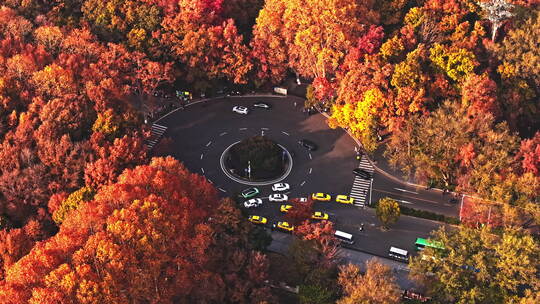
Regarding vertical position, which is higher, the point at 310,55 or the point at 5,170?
the point at 310,55

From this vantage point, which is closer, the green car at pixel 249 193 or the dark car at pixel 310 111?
the green car at pixel 249 193

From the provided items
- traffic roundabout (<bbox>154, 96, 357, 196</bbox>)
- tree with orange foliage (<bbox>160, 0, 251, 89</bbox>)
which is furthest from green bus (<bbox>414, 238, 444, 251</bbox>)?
tree with orange foliage (<bbox>160, 0, 251, 89</bbox>)

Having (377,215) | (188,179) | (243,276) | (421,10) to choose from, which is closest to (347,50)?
(421,10)

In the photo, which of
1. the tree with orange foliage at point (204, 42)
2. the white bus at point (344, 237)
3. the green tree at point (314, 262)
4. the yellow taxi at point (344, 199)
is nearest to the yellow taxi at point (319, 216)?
the white bus at point (344, 237)

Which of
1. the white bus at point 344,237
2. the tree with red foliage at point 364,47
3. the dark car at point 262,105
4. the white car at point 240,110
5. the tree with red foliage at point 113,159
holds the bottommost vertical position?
the white bus at point 344,237

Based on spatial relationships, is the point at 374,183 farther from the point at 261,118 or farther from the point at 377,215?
the point at 261,118

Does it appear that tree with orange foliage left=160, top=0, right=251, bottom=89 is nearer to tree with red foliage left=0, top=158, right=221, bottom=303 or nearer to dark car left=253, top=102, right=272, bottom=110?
dark car left=253, top=102, right=272, bottom=110

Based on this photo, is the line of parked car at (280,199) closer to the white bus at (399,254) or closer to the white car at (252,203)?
the white car at (252,203)
